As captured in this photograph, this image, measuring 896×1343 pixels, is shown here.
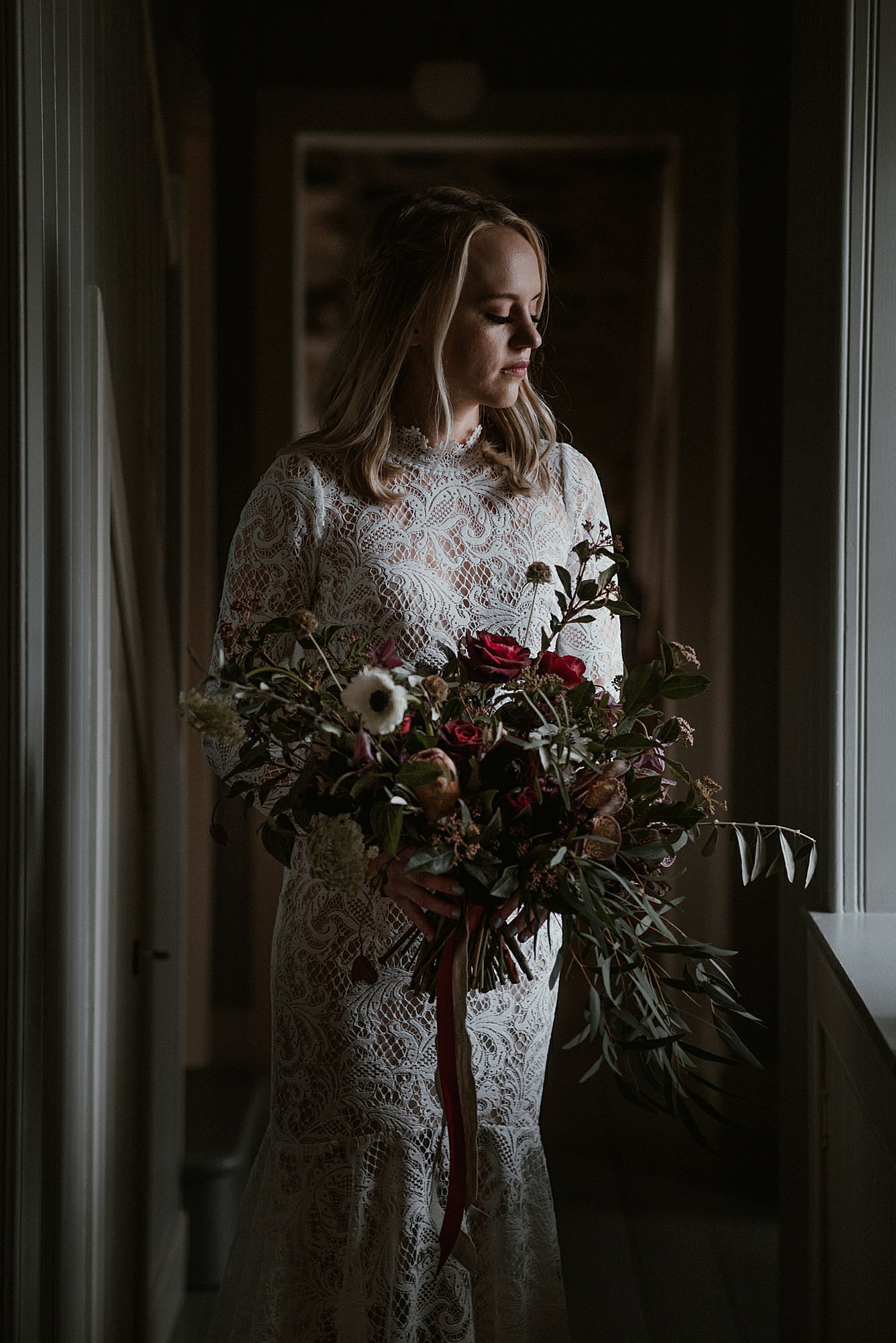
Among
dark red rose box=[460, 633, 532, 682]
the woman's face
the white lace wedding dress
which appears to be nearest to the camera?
dark red rose box=[460, 633, 532, 682]

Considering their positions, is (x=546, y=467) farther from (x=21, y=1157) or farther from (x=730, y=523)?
(x=730, y=523)

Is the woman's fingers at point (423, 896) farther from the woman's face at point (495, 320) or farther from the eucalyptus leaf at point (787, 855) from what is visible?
the woman's face at point (495, 320)

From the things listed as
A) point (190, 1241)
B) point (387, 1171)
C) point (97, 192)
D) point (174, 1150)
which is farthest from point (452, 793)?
point (190, 1241)

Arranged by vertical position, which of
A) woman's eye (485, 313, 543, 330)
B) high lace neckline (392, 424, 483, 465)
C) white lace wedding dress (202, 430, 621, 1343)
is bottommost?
white lace wedding dress (202, 430, 621, 1343)

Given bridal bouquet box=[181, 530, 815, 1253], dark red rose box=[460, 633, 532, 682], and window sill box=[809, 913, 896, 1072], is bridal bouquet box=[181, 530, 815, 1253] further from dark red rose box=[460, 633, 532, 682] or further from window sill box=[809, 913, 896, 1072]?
window sill box=[809, 913, 896, 1072]

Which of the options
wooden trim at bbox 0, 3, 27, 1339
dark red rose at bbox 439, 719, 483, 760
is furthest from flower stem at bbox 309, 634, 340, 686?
wooden trim at bbox 0, 3, 27, 1339

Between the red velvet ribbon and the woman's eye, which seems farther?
the woman's eye

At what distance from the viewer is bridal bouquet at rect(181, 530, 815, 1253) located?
1119mm

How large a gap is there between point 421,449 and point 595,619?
0.35 metres

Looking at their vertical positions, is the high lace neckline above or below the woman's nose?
below

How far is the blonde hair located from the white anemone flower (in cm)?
51

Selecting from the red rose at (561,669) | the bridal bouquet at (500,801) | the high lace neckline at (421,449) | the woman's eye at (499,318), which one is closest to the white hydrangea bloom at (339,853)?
the bridal bouquet at (500,801)

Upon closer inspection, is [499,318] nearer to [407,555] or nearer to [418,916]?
[407,555]

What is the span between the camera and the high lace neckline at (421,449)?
1.63 meters
